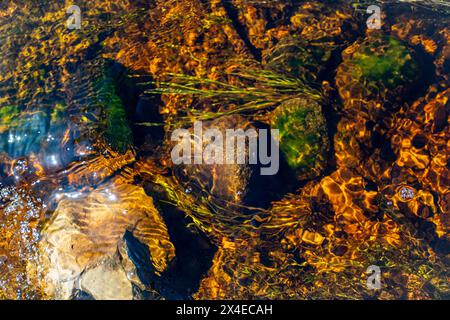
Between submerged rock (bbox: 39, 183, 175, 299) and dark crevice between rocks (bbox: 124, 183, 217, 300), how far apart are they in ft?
0.29

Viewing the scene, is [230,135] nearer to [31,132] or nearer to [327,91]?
[327,91]

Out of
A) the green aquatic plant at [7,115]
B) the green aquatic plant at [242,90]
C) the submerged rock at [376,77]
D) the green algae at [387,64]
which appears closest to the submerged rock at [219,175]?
the green aquatic plant at [242,90]

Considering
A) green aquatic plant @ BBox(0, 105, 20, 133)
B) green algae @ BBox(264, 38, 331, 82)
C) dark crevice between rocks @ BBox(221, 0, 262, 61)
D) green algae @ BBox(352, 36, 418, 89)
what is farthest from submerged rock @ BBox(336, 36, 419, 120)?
green aquatic plant @ BBox(0, 105, 20, 133)

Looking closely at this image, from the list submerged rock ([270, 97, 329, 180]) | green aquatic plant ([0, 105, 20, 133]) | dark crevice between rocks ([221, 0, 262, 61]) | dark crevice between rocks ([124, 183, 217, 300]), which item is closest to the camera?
dark crevice between rocks ([124, 183, 217, 300])

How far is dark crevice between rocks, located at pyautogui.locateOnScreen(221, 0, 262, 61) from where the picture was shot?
205 inches

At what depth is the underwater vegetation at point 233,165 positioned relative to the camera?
13.8 ft

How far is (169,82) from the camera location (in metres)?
4.97

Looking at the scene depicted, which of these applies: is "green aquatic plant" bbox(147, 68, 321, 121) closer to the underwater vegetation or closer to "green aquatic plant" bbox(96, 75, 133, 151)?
the underwater vegetation

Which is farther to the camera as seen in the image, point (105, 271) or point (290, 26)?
point (290, 26)
